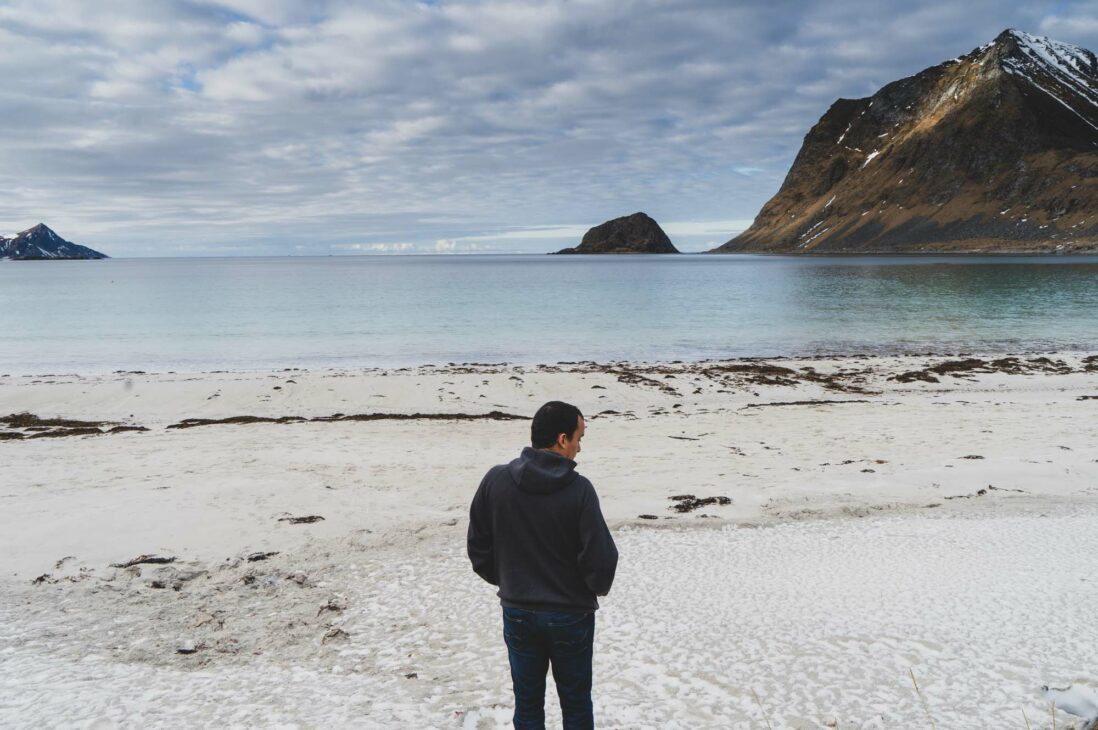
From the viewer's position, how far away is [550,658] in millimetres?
4156

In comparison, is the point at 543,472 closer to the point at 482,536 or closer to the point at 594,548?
the point at 594,548

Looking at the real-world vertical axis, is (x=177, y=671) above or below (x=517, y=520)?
below

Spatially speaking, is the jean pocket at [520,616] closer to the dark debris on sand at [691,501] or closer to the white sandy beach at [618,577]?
the white sandy beach at [618,577]

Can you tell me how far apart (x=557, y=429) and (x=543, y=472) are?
0.83 feet

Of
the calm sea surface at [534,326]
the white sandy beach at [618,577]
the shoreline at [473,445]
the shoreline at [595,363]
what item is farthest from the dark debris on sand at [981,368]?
the white sandy beach at [618,577]

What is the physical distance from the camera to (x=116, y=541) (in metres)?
9.11

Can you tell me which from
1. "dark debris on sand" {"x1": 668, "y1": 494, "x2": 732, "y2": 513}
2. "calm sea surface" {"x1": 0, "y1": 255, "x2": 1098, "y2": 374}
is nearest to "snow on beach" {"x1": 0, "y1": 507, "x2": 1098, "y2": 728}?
"dark debris on sand" {"x1": 668, "y1": 494, "x2": 732, "y2": 513}

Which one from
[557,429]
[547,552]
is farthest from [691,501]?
[557,429]

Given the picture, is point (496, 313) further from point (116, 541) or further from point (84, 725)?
point (84, 725)

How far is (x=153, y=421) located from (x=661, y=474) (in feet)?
45.9

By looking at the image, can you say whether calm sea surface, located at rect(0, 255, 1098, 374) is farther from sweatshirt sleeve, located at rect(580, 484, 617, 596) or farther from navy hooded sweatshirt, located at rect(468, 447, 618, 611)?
sweatshirt sleeve, located at rect(580, 484, 617, 596)

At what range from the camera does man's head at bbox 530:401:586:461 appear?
3.88 m

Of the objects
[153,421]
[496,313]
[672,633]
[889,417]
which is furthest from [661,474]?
[496,313]

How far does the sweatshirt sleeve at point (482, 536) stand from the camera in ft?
13.3
